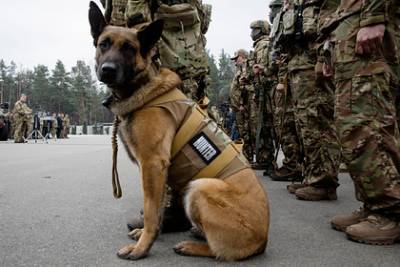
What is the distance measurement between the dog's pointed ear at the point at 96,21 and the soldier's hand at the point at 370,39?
170cm

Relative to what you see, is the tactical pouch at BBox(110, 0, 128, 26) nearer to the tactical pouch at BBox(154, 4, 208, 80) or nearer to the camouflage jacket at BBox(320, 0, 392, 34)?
the tactical pouch at BBox(154, 4, 208, 80)

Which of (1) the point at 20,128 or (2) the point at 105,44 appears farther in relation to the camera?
(1) the point at 20,128

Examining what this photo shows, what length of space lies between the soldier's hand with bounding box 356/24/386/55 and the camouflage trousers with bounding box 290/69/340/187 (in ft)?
4.67

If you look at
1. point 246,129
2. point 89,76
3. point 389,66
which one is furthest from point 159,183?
point 89,76

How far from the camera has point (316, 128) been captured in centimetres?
409

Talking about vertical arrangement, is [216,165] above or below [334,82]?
below

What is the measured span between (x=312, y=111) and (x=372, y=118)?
153cm

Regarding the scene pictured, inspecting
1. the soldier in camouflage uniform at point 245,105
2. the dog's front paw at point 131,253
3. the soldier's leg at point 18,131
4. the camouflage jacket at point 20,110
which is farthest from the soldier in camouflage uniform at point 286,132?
the camouflage jacket at point 20,110

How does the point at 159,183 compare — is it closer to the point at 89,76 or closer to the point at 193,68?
the point at 193,68

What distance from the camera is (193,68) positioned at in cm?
335

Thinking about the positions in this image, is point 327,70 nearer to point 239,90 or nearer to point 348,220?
point 348,220

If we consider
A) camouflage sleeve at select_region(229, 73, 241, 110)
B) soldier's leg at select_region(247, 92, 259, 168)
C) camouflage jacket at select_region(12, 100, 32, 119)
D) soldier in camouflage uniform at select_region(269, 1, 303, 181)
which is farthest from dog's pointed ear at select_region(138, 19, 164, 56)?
camouflage jacket at select_region(12, 100, 32, 119)

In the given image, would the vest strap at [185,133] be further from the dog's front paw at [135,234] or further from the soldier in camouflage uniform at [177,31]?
the soldier in camouflage uniform at [177,31]

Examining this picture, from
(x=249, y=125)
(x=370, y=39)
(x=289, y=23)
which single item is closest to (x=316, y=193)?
(x=289, y=23)
